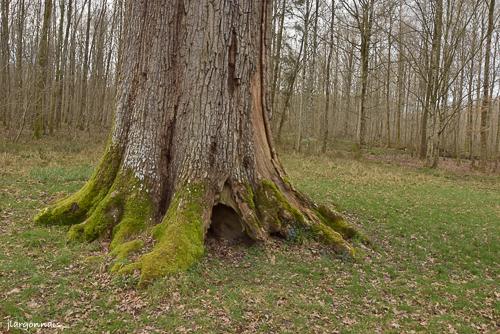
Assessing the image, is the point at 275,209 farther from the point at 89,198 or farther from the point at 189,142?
the point at 89,198

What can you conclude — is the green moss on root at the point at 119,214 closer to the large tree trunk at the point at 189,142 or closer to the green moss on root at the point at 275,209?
the large tree trunk at the point at 189,142

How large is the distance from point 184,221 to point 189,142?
1303 millimetres

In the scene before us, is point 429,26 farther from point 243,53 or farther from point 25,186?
point 25,186

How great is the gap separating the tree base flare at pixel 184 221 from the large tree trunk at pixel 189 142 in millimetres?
18

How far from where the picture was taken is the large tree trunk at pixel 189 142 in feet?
20.4

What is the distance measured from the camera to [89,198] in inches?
271

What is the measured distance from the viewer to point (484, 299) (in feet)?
19.0

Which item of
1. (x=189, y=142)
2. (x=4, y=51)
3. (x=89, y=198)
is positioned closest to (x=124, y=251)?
(x=89, y=198)

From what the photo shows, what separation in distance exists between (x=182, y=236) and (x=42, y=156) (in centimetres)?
1169

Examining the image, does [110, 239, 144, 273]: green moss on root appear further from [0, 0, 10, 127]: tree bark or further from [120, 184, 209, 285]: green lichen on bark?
[0, 0, 10, 127]: tree bark

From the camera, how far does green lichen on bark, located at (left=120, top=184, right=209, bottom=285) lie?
511 cm

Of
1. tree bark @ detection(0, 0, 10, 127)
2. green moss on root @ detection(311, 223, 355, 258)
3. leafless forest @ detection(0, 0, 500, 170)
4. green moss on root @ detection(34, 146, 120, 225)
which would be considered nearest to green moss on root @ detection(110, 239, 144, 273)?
green moss on root @ detection(34, 146, 120, 225)

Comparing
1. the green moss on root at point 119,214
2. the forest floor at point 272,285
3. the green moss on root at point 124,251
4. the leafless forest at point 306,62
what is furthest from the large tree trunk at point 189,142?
the leafless forest at point 306,62

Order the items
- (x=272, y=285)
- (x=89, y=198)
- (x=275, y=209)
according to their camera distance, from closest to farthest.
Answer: (x=272, y=285) < (x=275, y=209) < (x=89, y=198)
